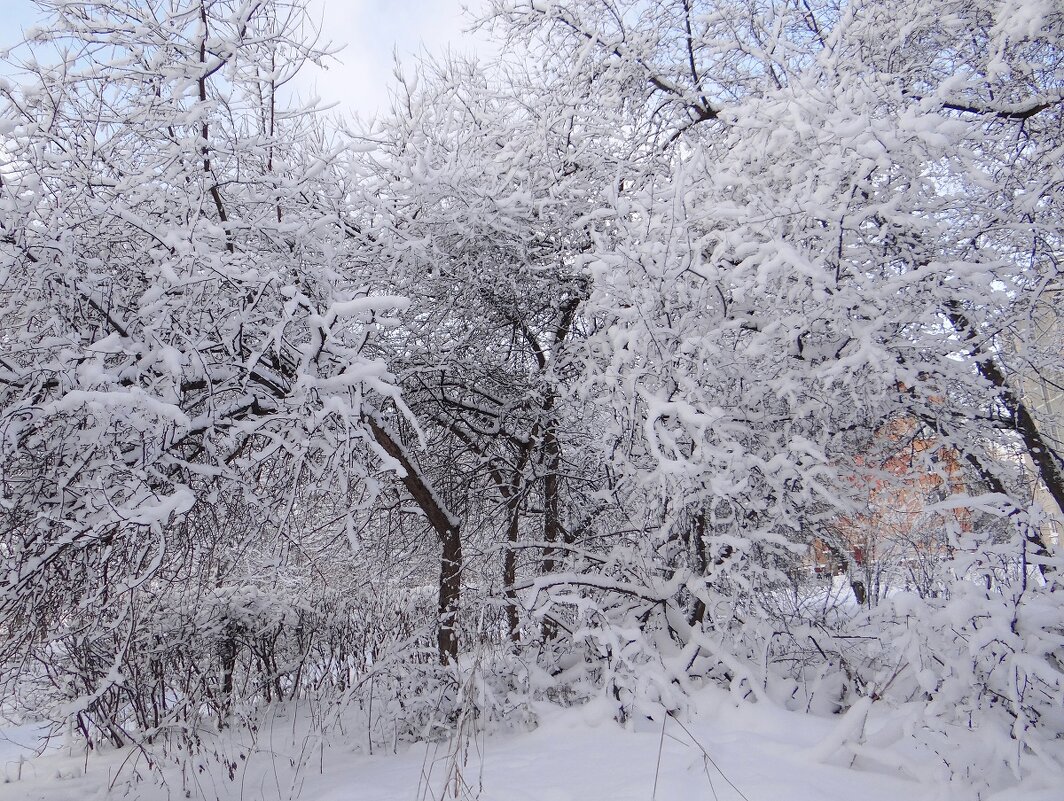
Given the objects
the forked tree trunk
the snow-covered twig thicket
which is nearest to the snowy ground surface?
the snow-covered twig thicket

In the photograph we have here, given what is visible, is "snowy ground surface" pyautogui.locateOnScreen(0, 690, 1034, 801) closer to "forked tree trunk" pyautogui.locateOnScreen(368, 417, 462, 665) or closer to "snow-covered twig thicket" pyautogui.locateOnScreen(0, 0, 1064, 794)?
"snow-covered twig thicket" pyautogui.locateOnScreen(0, 0, 1064, 794)

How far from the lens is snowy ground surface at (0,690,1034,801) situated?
2.71 m

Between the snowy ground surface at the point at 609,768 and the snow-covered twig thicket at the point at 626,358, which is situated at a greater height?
the snow-covered twig thicket at the point at 626,358

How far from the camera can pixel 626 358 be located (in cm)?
391

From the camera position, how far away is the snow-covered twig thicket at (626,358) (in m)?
3.10

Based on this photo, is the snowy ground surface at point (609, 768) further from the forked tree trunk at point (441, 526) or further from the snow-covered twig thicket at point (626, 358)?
the forked tree trunk at point (441, 526)

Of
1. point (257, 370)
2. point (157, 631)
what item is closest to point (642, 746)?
point (257, 370)

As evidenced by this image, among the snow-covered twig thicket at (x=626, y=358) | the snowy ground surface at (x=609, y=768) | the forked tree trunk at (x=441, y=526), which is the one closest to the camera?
the snowy ground surface at (x=609, y=768)

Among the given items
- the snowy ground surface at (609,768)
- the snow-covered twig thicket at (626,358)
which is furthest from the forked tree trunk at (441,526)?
the snowy ground surface at (609,768)

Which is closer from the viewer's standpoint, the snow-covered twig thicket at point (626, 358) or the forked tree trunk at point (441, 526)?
the snow-covered twig thicket at point (626, 358)

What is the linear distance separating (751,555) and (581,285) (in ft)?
9.66

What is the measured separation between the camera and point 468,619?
494cm

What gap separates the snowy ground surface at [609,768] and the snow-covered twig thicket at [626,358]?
174mm

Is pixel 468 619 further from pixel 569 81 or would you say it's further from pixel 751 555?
pixel 569 81
